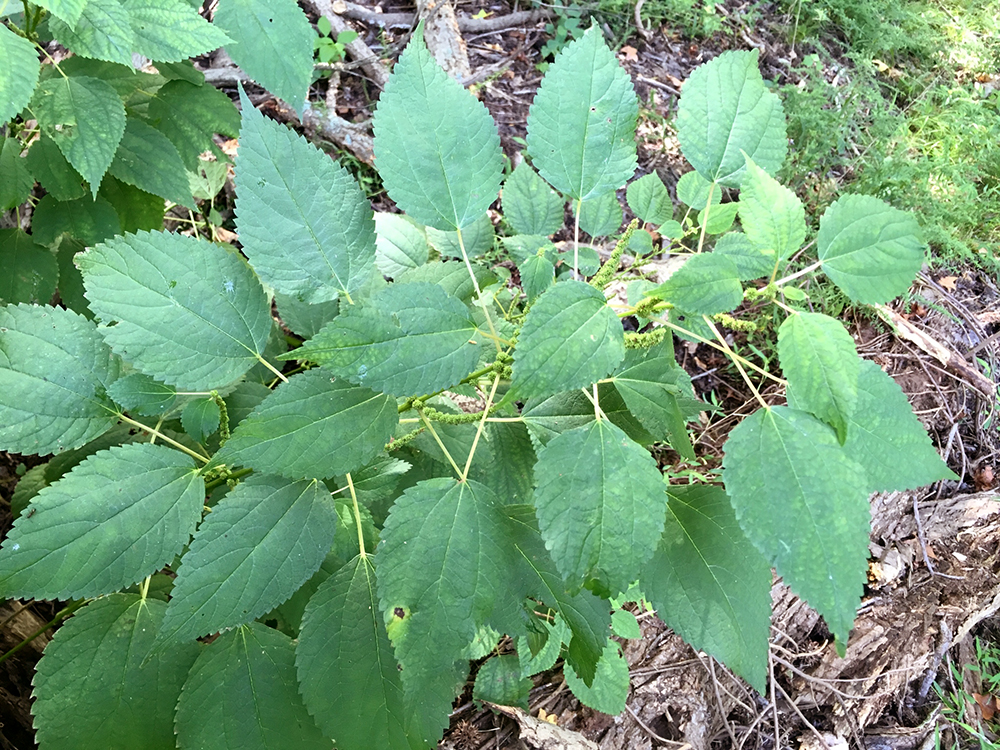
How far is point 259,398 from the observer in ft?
4.86

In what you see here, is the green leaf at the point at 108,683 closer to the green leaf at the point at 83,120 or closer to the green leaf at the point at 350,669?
the green leaf at the point at 350,669

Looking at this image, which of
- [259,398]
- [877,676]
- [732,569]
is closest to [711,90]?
[732,569]

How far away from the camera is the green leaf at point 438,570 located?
953mm

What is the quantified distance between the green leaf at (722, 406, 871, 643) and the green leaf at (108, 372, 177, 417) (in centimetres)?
105

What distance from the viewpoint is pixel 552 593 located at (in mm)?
1107

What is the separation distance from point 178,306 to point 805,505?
1.10 meters

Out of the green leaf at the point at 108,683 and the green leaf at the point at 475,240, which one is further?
the green leaf at the point at 475,240

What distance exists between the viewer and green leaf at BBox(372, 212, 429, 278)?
65.6 inches

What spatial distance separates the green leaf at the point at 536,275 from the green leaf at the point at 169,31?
2.81 ft

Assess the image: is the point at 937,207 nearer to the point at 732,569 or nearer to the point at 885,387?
the point at 885,387

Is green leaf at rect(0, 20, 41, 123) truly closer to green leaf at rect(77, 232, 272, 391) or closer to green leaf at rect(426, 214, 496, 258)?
green leaf at rect(77, 232, 272, 391)

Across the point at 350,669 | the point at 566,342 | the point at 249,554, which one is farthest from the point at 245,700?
the point at 566,342

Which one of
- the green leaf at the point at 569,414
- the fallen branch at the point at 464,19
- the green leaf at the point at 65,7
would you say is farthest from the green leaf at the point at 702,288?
the fallen branch at the point at 464,19

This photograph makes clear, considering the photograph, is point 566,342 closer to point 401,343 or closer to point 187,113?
point 401,343
